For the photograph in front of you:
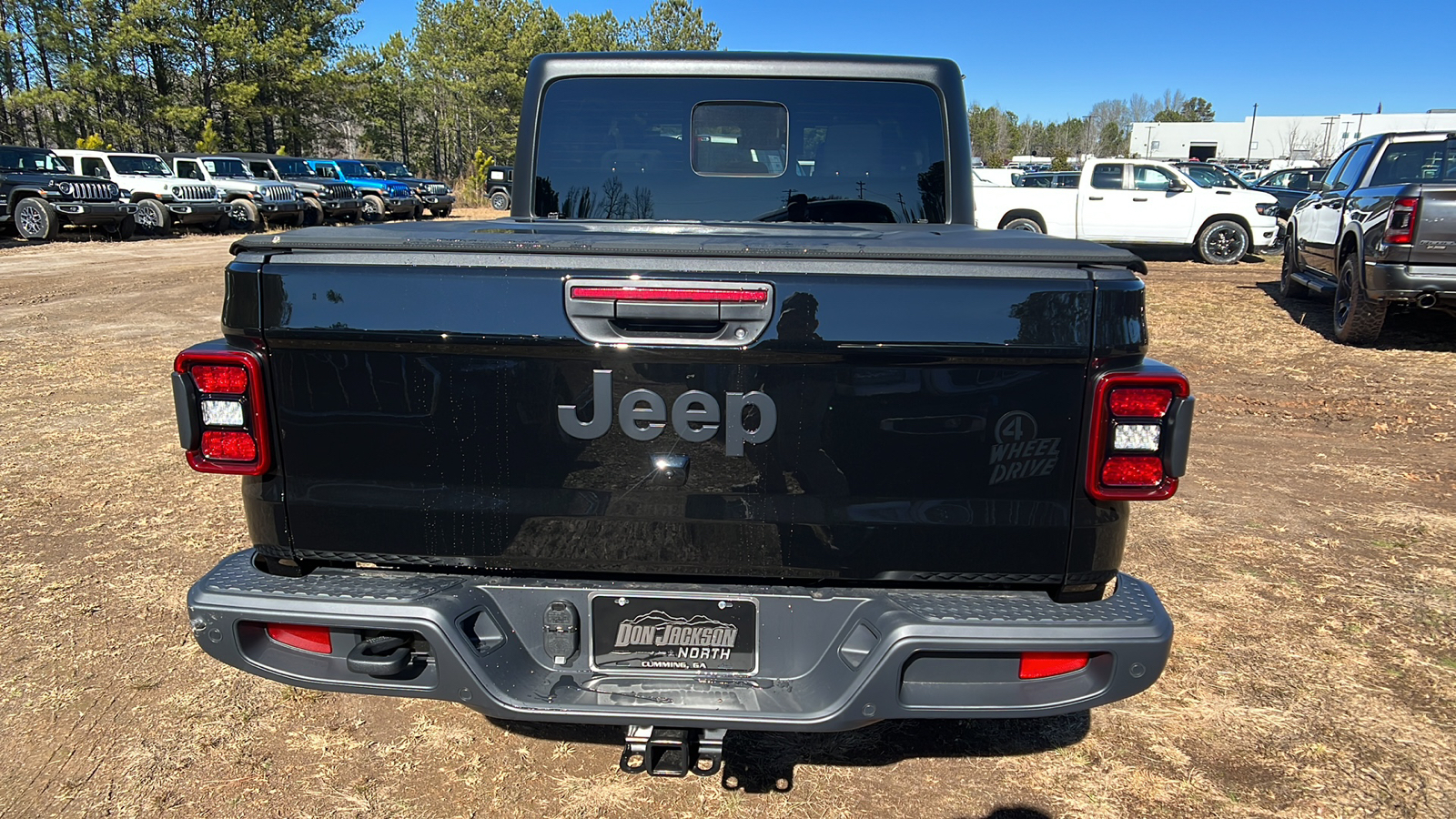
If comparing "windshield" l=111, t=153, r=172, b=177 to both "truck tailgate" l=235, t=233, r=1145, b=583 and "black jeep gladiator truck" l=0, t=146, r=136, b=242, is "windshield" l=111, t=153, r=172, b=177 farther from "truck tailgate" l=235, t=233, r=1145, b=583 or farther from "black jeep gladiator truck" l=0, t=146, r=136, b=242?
"truck tailgate" l=235, t=233, r=1145, b=583

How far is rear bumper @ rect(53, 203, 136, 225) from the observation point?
1753 centimetres

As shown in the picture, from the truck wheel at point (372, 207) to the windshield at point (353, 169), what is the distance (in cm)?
210

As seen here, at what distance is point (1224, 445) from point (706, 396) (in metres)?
5.22

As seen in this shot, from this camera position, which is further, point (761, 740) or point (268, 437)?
point (761, 740)

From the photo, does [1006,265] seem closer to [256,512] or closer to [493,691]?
[493,691]

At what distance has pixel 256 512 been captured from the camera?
2.09m

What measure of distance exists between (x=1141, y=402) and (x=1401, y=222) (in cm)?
720

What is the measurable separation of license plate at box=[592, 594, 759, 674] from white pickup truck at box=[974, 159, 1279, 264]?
47.3ft

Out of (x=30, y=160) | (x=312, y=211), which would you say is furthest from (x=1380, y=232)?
(x=312, y=211)

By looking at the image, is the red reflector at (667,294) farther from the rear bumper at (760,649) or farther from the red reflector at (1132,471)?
the red reflector at (1132,471)

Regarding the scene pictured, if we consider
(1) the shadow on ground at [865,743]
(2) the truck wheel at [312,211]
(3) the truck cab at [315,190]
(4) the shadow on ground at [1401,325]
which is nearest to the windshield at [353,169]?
(3) the truck cab at [315,190]

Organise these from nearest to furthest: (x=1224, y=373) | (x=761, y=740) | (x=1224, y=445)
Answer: (x=761, y=740) → (x=1224, y=445) → (x=1224, y=373)

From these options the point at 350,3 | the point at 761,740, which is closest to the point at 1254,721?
the point at 761,740

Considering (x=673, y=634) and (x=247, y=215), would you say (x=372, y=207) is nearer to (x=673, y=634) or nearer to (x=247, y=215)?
(x=247, y=215)
